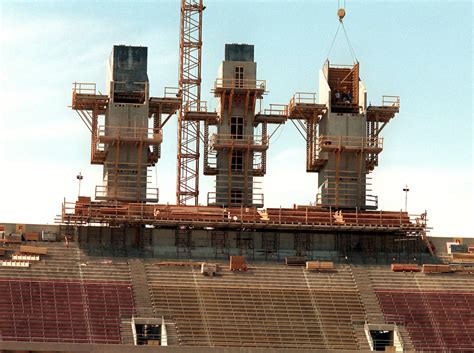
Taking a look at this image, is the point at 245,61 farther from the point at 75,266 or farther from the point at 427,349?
the point at 427,349

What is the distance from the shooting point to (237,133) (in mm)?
122000

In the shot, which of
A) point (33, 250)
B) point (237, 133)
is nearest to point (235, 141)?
point (237, 133)

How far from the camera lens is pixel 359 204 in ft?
395

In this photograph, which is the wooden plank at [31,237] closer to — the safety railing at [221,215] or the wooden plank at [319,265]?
the safety railing at [221,215]

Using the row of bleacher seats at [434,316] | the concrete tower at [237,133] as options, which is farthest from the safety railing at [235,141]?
the row of bleacher seats at [434,316]

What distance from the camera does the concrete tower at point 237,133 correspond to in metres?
121

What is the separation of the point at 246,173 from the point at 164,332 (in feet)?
82.6

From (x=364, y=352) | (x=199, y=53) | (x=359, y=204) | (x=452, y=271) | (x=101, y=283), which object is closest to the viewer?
(x=364, y=352)

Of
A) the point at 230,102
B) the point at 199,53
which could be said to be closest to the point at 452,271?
the point at 230,102

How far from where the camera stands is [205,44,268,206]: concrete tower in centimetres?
12088

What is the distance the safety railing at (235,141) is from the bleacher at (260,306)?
13515 millimetres

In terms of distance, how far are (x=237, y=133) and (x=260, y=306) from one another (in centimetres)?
2222

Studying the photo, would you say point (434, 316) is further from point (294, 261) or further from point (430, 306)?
point (294, 261)

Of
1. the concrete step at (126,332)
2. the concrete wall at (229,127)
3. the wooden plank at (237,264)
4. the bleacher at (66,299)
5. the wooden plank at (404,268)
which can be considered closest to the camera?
the bleacher at (66,299)
